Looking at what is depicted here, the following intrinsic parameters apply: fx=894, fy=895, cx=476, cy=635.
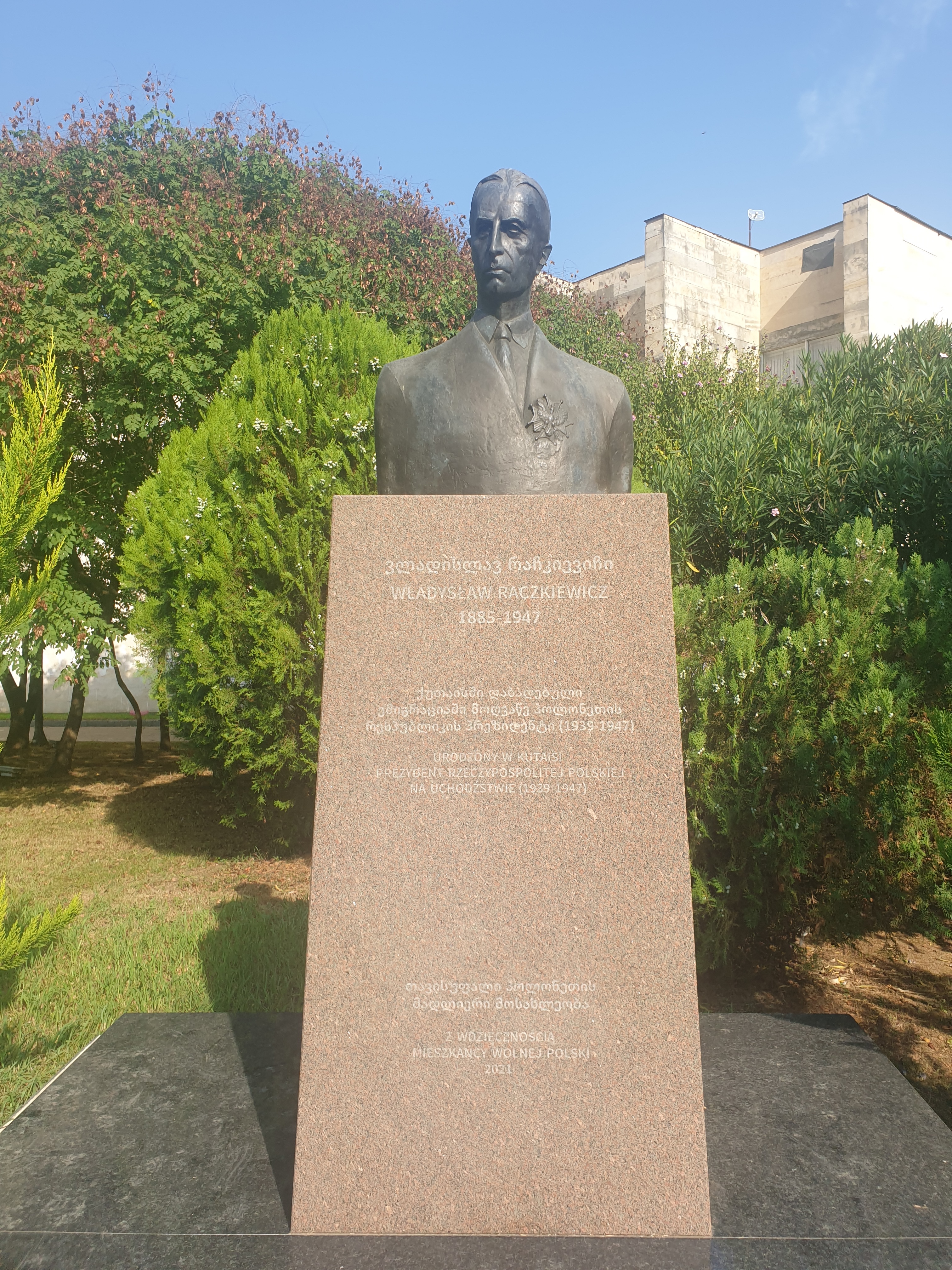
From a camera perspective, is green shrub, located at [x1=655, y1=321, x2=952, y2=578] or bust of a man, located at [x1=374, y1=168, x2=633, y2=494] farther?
green shrub, located at [x1=655, y1=321, x2=952, y2=578]

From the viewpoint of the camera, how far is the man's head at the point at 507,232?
10.4ft

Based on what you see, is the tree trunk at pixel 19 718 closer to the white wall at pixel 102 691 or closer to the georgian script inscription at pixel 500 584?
the white wall at pixel 102 691

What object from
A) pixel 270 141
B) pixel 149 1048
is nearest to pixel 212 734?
pixel 149 1048

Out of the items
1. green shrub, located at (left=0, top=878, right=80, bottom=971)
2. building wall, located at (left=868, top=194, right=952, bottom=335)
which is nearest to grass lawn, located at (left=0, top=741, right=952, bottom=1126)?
green shrub, located at (left=0, top=878, right=80, bottom=971)

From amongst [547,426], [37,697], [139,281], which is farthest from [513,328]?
[37,697]

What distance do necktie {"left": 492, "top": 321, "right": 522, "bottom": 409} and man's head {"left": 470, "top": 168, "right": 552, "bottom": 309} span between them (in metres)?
0.10

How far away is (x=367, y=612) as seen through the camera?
8.59 ft

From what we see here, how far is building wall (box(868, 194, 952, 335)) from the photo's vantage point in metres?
22.8

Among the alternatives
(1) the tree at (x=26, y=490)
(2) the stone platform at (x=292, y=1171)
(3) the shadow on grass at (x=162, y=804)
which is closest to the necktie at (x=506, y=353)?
(1) the tree at (x=26, y=490)

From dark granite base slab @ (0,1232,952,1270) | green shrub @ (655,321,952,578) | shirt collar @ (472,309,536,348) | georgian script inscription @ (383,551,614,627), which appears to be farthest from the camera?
green shrub @ (655,321,952,578)

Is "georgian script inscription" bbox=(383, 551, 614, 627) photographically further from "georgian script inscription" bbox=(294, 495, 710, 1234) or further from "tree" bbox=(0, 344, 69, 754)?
"tree" bbox=(0, 344, 69, 754)

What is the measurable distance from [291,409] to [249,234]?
177 inches

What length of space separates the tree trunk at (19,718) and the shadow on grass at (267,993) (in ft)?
32.0

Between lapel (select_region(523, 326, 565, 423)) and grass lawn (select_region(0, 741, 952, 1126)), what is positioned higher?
lapel (select_region(523, 326, 565, 423))
